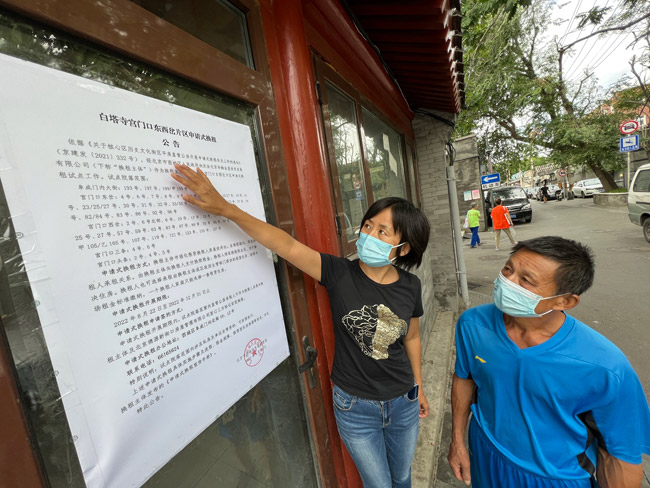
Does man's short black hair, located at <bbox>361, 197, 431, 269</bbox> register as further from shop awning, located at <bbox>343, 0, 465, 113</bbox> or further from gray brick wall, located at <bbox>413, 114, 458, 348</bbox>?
gray brick wall, located at <bbox>413, 114, 458, 348</bbox>

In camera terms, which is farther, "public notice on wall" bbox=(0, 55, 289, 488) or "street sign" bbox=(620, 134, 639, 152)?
"street sign" bbox=(620, 134, 639, 152)

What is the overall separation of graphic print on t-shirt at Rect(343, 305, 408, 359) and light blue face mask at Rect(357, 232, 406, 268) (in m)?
0.20

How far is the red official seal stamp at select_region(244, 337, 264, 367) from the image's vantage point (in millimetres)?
1085

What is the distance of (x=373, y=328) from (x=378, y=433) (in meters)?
0.55

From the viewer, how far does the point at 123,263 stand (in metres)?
0.74

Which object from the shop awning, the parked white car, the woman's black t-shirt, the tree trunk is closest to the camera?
the woman's black t-shirt

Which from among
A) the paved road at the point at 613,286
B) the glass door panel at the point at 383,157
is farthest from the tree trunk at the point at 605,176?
the glass door panel at the point at 383,157

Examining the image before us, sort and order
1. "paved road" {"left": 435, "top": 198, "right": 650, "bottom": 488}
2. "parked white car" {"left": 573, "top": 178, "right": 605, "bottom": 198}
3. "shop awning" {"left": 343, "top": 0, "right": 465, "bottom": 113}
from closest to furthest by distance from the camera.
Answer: "shop awning" {"left": 343, "top": 0, "right": 465, "bottom": 113}
"paved road" {"left": 435, "top": 198, "right": 650, "bottom": 488}
"parked white car" {"left": 573, "top": 178, "right": 605, "bottom": 198}

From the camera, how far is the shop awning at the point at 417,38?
1.78m

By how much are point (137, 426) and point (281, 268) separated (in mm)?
738

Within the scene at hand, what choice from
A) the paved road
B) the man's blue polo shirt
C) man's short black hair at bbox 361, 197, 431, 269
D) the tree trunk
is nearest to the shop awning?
man's short black hair at bbox 361, 197, 431, 269

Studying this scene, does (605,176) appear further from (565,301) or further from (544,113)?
(565,301)

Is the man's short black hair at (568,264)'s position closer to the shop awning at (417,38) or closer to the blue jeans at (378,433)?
the blue jeans at (378,433)

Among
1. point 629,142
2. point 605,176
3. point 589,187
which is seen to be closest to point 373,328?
point 629,142
